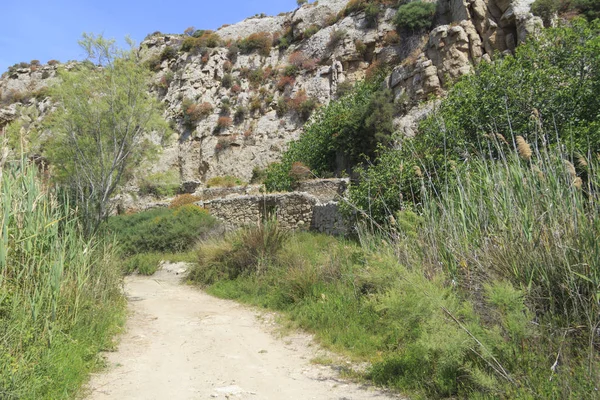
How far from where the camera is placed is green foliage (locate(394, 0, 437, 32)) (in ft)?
92.3

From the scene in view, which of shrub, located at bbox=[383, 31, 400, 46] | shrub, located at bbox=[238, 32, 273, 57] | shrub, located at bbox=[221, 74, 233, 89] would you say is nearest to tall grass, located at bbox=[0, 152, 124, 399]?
shrub, located at bbox=[383, 31, 400, 46]

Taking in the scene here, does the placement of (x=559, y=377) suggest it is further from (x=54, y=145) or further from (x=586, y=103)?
(x=54, y=145)

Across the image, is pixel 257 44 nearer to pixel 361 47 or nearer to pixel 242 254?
pixel 361 47

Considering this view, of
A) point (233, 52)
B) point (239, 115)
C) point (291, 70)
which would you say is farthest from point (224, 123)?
point (233, 52)

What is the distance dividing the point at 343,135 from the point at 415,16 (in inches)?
449

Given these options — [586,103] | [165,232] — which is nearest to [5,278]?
[586,103]

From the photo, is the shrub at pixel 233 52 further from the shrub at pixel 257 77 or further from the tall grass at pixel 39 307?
the tall grass at pixel 39 307

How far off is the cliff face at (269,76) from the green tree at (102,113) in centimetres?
1535

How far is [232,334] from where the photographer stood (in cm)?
632

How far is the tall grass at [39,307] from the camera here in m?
3.65

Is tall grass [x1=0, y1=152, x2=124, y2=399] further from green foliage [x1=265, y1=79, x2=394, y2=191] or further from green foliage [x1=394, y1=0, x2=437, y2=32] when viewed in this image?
green foliage [x1=394, y1=0, x2=437, y2=32]

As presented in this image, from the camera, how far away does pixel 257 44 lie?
37.3 m

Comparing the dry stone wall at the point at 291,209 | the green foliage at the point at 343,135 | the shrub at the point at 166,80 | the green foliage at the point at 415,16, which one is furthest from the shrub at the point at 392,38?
the shrub at the point at 166,80

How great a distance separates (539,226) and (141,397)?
12.9ft
